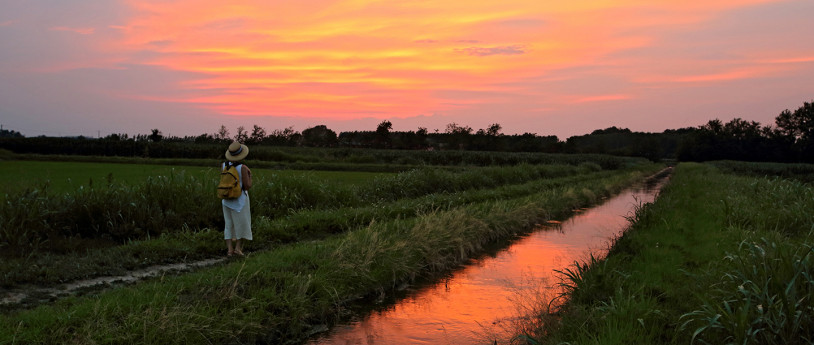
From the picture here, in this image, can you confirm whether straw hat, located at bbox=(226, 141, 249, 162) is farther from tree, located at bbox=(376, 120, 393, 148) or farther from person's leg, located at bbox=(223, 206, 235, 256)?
tree, located at bbox=(376, 120, 393, 148)

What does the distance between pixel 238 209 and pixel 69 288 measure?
287cm

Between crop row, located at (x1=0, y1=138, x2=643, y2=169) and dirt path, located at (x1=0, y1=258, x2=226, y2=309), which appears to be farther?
crop row, located at (x1=0, y1=138, x2=643, y2=169)

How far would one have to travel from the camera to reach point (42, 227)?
1024cm

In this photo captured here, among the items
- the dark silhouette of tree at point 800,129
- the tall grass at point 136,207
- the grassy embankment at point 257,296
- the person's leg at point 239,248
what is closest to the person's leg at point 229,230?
the person's leg at point 239,248

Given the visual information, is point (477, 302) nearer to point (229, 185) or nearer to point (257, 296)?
point (257, 296)

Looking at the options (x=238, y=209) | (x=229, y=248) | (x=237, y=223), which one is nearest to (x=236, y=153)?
(x=238, y=209)

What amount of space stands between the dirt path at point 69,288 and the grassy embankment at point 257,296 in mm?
475

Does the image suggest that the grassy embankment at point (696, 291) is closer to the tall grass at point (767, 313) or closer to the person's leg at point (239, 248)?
the tall grass at point (767, 313)

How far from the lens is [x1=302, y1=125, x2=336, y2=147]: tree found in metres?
102

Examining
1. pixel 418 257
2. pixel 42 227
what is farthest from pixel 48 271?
pixel 418 257

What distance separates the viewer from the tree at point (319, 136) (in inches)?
4008

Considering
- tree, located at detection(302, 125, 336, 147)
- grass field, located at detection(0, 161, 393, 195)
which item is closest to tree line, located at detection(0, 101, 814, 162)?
tree, located at detection(302, 125, 336, 147)

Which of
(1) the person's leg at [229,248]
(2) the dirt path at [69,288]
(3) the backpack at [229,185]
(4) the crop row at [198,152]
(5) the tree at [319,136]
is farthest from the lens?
(5) the tree at [319,136]

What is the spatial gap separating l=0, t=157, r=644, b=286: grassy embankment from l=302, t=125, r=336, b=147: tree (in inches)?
3358
